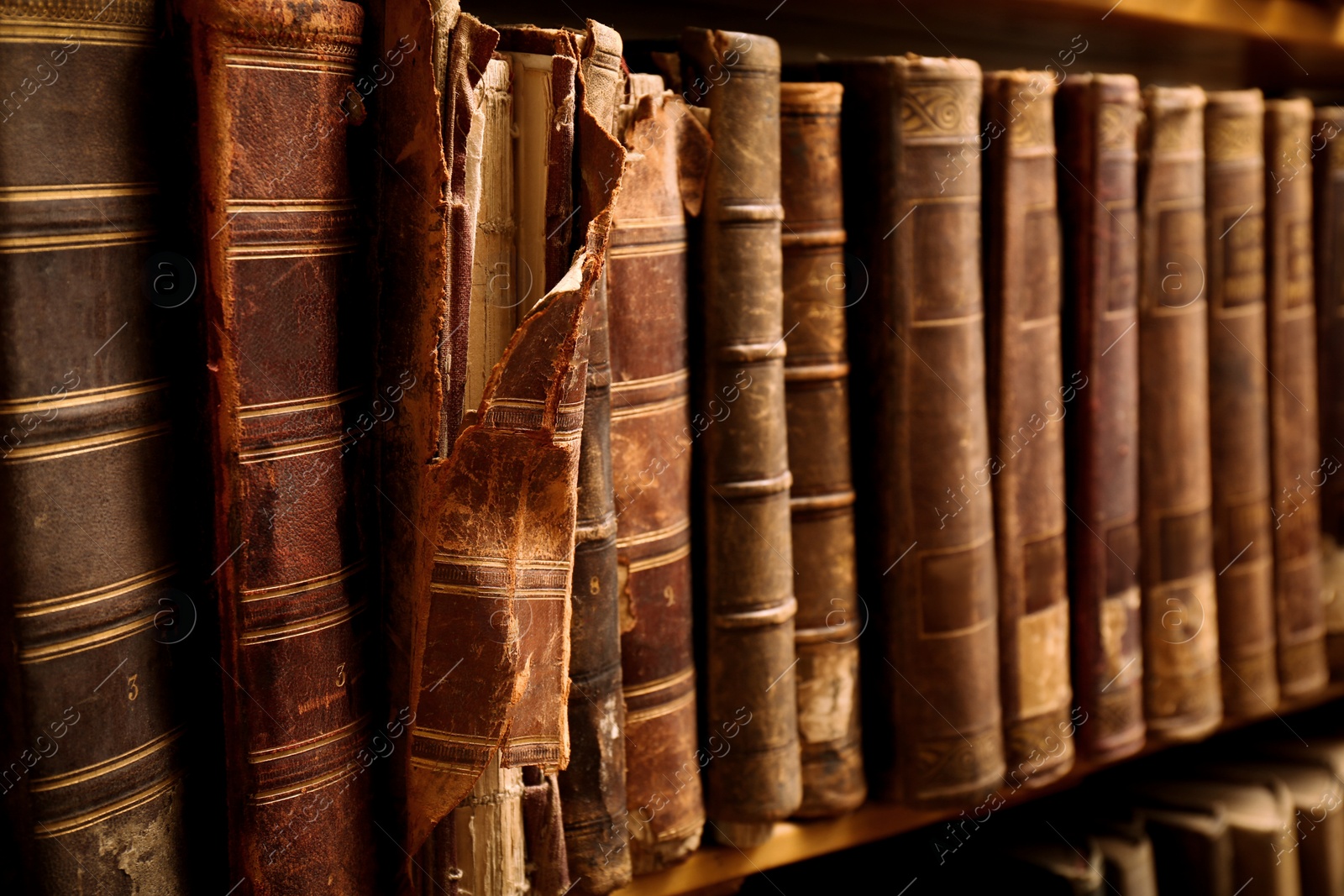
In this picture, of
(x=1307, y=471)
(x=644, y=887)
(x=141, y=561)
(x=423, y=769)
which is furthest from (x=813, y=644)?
(x=1307, y=471)

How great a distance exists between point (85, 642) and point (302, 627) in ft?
0.32

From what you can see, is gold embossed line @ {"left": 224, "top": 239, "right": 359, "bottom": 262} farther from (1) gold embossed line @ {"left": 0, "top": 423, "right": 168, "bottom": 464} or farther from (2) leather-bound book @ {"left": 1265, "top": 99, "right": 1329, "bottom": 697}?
(2) leather-bound book @ {"left": 1265, "top": 99, "right": 1329, "bottom": 697}

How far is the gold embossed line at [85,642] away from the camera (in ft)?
1.69

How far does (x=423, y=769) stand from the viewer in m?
0.60

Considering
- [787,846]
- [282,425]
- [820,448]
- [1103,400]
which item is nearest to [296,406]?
[282,425]

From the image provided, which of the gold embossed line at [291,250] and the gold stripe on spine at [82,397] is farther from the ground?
the gold embossed line at [291,250]

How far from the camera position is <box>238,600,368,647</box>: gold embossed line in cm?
56

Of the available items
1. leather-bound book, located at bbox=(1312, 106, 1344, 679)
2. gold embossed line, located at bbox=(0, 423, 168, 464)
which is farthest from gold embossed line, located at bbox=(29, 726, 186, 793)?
leather-bound book, located at bbox=(1312, 106, 1344, 679)

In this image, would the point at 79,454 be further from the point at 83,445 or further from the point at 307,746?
the point at 307,746

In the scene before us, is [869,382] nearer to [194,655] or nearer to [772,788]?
[772,788]

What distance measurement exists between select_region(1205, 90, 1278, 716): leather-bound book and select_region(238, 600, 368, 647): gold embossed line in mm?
820

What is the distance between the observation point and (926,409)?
2.76 feet

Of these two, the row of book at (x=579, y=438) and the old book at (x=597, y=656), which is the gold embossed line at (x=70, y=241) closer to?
the row of book at (x=579, y=438)

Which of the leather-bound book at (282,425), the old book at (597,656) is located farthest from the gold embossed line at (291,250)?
the old book at (597,656)
